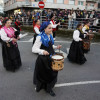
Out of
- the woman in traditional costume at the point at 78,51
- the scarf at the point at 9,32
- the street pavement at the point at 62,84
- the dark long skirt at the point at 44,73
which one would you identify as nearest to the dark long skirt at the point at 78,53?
the woman in traditional costume at the point at 78,51

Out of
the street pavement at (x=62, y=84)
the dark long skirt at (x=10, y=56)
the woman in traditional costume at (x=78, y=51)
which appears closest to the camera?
the street pavement at (x=62, y=84)

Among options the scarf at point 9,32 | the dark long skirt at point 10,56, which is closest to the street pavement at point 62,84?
the dark long skirt at point 10,56

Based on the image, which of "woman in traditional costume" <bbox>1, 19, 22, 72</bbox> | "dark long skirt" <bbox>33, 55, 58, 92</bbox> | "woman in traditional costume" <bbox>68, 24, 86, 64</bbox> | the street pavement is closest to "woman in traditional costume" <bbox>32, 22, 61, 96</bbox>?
"dark long skirt" <bbox>33, 55, 58, 92</bbox>

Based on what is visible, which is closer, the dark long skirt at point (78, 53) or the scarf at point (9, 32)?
the scarf at point (9, 32)

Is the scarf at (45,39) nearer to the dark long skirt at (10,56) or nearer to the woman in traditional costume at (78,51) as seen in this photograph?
the dark long skirt at (10,56)

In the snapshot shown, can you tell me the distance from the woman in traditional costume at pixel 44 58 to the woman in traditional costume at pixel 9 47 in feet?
5.11

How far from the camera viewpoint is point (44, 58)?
2982 millimetres

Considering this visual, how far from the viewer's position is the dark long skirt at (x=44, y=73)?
118 inches

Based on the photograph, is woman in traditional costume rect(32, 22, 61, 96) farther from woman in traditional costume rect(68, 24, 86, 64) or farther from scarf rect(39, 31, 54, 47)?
woman in traditional costume rect(68, 24, 86, 64)

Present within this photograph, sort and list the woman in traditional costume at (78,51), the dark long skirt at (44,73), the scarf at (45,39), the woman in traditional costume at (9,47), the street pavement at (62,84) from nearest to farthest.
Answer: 1. the scarf at (45,39)
2. the dark long skirt at (44,73)
3. the street pavement at (62,84)
4. the woman in traditional costume at (9,47)
5. the woman in traditional costume at (78,51)

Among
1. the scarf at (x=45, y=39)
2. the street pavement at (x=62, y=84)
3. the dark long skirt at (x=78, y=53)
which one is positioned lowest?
the street pavement at (x=62, y=84)

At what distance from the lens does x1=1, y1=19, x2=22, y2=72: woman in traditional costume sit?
163 inches

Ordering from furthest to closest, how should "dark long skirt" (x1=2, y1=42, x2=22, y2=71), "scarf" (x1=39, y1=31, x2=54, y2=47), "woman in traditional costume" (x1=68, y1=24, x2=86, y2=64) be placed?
"woman in traditional costume" (x1=68, y1=24, x2=86, y2=64), "dark long skirt" (x1=2, y1=42, x2=22, y2=71), "scarf" (x1=39, y1=31, x2=54, y2=47)

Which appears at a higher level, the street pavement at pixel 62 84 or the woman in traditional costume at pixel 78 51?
the woman in traditional costume at pixel 78 51
